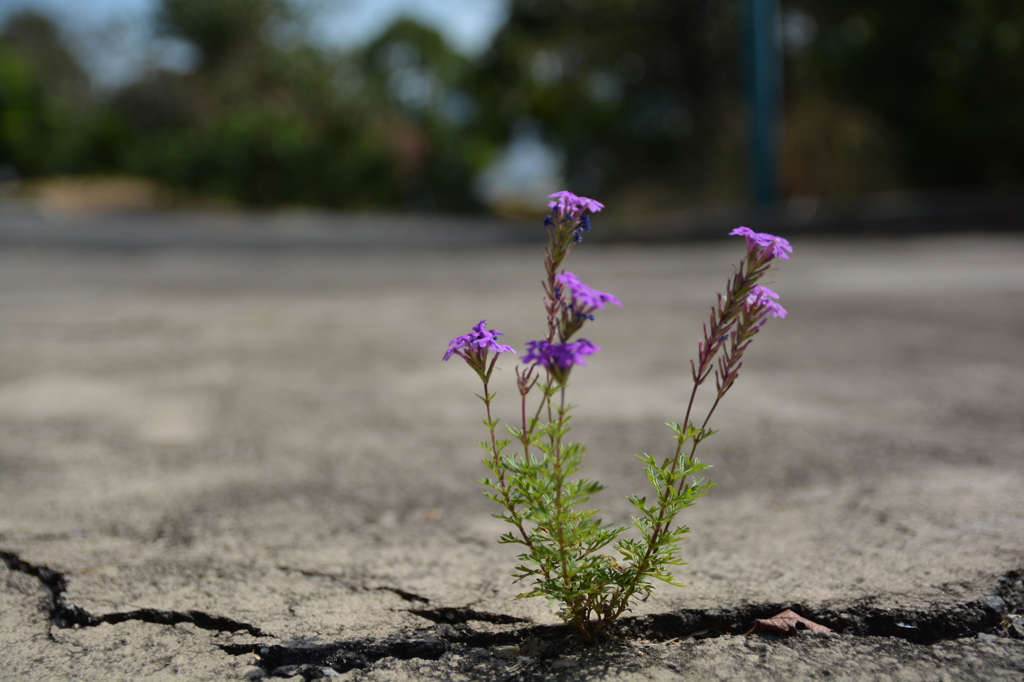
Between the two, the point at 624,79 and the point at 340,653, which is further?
the point at 624,79

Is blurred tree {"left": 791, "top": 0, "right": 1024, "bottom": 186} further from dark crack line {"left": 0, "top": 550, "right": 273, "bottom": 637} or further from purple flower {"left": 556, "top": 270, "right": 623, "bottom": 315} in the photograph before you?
dark crack line {"left": 0, "top": 550, "right": 273, "bottom": 637}

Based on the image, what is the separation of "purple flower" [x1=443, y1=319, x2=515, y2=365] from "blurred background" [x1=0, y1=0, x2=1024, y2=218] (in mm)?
10854

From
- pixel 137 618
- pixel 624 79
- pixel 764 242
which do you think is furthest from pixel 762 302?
pixel 624 79

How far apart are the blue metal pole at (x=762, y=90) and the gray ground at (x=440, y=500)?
6.78 meters

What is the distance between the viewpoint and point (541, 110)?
20156 millimetres

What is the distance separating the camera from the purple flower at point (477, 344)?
120cm

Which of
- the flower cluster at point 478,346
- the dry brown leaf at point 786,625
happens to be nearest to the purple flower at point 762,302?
the flower cluster at point 478,346

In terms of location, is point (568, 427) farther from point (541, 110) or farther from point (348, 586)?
point (541, 110)

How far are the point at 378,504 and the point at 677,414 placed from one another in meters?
1.23

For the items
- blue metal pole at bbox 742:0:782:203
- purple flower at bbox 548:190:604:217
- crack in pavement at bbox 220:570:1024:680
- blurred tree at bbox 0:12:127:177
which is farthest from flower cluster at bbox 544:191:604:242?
blurred tree at bbox 0:12:127:177

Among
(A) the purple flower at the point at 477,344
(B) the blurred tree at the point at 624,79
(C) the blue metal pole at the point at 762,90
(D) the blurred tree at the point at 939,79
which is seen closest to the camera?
(A) the purple flower at the point at 477,344

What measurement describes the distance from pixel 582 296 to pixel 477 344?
0.21m

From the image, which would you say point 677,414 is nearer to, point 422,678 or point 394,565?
point 394,565

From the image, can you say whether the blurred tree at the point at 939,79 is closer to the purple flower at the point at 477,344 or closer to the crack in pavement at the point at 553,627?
the crack in pavement at the point at 553,627
